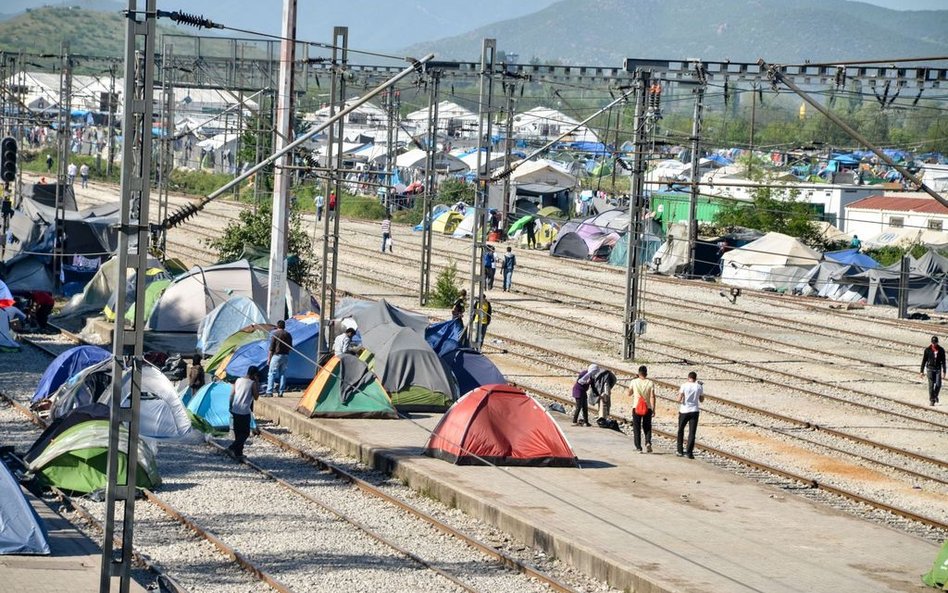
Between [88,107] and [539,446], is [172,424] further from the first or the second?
[88,107]

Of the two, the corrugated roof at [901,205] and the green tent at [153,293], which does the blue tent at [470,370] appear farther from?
the corrugated roof at [901,205]

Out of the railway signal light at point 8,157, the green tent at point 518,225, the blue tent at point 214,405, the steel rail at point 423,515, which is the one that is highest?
the railway signal light at point 8,157

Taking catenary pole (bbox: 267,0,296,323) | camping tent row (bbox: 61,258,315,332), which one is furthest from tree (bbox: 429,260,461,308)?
catenary pole (bbox: 267,0,296,323)

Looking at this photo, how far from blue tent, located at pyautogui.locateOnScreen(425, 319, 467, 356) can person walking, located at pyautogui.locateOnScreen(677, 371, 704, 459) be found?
7.02 meters

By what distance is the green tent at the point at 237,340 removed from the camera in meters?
27.3

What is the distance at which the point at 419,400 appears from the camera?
24562mm

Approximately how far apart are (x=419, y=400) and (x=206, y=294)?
30.4 ft

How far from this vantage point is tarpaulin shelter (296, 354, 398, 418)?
23484mm

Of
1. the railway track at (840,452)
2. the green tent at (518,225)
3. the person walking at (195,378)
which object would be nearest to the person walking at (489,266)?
the railway track at (840,452)

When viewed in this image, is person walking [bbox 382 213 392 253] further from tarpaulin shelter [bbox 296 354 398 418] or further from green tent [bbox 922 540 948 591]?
green tent [bbox 922 540 948 591]

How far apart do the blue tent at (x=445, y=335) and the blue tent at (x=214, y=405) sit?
5.54 metres

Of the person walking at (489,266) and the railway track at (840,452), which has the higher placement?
the person walking at (489,266)

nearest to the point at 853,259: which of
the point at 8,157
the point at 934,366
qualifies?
the point at 934,366

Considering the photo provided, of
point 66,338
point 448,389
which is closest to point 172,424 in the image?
point 448,389
